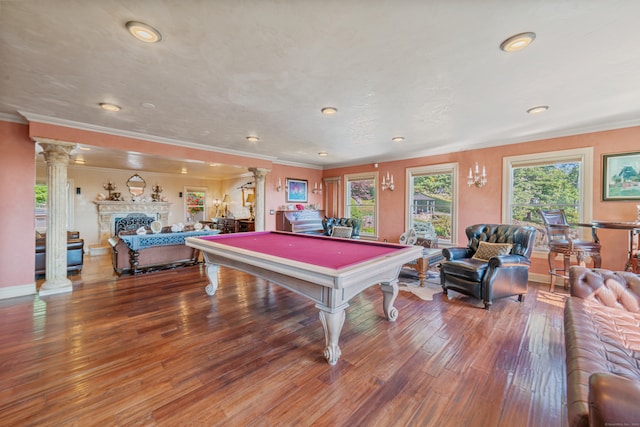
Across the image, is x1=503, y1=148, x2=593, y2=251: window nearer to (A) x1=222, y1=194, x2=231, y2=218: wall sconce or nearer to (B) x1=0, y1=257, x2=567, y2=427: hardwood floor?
(B) x1=0, y1=257, x2=567, y2=427: hardwood floor

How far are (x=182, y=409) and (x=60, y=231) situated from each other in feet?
12.6

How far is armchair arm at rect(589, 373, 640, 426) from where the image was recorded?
0.76 meters

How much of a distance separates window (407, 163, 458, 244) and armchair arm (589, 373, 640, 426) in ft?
16.5

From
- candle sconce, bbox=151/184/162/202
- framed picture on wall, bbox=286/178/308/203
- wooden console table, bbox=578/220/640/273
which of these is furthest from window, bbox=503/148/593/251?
candle sconce, bbox=151/184/162/202

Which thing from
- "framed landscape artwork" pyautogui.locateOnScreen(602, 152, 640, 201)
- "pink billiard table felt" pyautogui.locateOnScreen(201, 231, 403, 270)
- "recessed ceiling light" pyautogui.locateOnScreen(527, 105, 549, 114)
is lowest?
"pink billiard table felt" pyautogui.locateOnScreen(201, 231, 403, 270)

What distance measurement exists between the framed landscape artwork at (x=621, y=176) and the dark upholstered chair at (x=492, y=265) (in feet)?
4.94

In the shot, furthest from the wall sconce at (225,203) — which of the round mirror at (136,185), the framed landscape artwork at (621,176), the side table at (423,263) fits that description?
the framed landscape artwork at (621,176)

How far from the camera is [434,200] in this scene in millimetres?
5848

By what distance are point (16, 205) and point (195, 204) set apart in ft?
20.1

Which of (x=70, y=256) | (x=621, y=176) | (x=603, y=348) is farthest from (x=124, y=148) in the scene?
(x=621, y=176)

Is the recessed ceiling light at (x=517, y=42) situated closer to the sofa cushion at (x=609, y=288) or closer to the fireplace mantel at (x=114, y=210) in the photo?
the sofa cushion at (x=609, y=288)

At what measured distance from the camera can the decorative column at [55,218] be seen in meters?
3.67

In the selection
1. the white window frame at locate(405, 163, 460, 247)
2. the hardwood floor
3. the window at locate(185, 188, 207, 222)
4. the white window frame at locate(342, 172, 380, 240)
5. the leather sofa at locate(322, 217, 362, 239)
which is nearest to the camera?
the hardwood floor

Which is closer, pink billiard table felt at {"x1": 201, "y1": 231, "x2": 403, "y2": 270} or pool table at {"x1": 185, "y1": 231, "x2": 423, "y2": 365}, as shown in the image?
pool table at {"x1": 185, "y1": 231, "x2": 423, "y2": 365}
